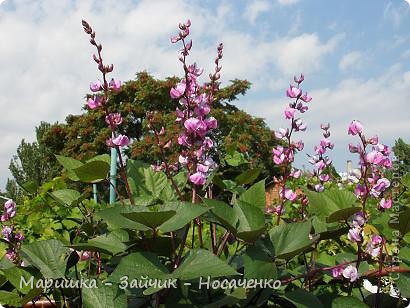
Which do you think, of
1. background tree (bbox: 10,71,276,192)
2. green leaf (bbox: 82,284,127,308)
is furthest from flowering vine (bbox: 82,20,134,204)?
background tree (bbox: 10,71,276,192)

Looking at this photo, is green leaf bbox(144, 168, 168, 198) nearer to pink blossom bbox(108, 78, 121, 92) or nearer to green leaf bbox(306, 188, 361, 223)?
pink blossom bbox(108, 78, 121, 92)

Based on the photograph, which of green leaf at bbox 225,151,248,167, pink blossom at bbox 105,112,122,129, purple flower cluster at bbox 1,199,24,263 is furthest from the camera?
green leaf at bbox 225,151,248,167

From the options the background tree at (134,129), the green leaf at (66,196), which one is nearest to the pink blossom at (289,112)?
the green leaf at (66,196)

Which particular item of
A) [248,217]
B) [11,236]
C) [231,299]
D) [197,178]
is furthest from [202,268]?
[11,236]

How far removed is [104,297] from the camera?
51.8 inches

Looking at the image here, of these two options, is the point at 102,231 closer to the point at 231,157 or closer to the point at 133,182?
the point at 133,182

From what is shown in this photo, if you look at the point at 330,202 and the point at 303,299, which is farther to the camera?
the point at 330,202

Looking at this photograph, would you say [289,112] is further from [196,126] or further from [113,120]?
[113,120]

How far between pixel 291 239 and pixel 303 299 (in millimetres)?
145

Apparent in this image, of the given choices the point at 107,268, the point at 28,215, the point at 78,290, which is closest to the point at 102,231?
the point at 107,268

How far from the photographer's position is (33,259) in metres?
1.45

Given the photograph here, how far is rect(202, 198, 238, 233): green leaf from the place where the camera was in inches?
50.3

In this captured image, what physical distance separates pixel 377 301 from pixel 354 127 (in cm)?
48

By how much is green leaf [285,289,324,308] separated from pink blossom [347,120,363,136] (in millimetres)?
442
